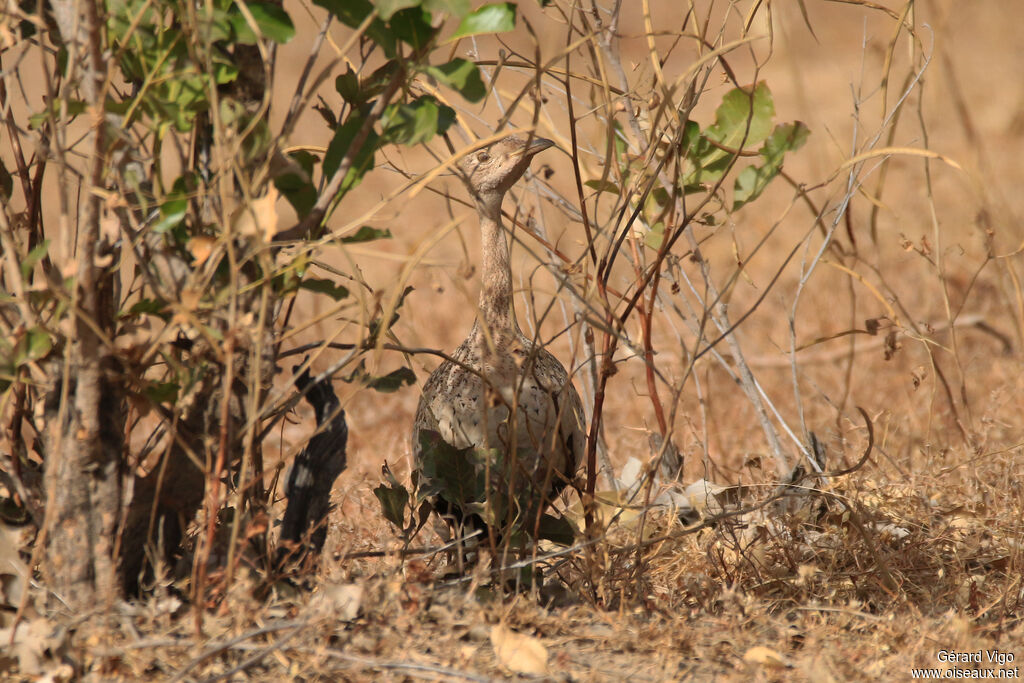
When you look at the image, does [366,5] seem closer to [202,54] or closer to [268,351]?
[202,54]

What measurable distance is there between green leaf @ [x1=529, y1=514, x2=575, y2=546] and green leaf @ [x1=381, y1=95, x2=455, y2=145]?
34.8 inches

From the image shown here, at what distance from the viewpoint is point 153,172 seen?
5.00ft

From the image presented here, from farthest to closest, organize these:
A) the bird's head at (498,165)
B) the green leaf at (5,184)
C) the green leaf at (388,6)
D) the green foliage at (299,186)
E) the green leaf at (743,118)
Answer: the bird's head at (498,165)
the green leaf at (743,118)
the green leaf at (5,184)
the green foliage at (299,186)
the green leaf at (388,6)

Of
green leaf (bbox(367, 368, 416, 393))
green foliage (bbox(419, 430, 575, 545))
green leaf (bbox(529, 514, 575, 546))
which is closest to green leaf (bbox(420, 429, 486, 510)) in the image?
green foliage (bbox(419, 430, 575, 545))

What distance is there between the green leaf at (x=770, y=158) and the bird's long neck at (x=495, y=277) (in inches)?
28.5

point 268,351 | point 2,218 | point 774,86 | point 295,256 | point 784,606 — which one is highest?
point 774,86

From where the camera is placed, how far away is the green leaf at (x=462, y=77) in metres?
1.50

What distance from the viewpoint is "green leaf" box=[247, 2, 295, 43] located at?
4.80 ft

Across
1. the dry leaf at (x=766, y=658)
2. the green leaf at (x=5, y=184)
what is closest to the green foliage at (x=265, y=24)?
the green leaf at (x=5, y=184)

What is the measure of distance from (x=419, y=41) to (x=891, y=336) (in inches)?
61.3

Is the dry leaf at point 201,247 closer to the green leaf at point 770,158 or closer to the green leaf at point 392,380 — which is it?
the green leaf at point 392,380

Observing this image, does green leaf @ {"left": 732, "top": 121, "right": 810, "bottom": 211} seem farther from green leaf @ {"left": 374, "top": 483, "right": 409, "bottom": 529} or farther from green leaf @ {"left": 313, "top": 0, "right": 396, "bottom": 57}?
green leaf @ {"left": 374, "top": 483, "right": 409, "bottom": 529}

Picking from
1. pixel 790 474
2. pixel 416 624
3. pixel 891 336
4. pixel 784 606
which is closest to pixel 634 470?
pixel 790 474

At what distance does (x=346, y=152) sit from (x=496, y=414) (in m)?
0.97
